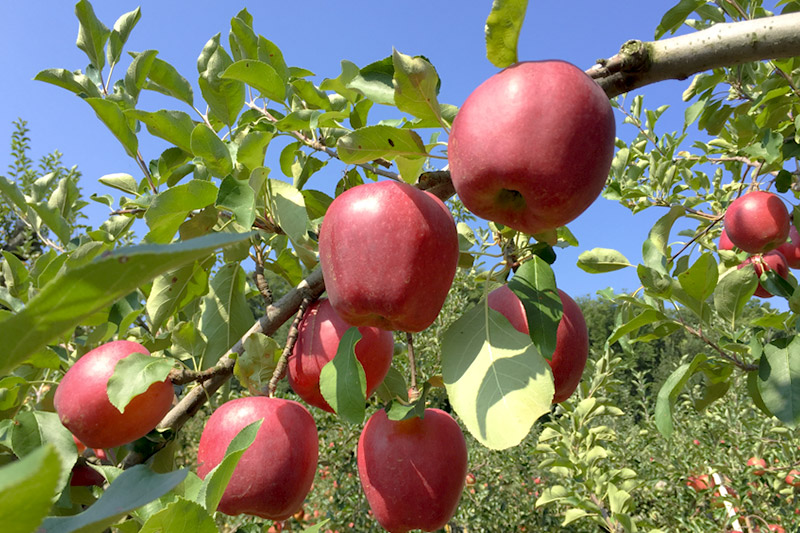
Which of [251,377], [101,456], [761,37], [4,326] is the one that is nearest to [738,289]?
[761,37]

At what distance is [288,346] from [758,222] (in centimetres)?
163

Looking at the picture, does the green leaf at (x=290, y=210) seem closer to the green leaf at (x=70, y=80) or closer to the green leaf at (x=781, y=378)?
the green leaf at (x=70, y=80)

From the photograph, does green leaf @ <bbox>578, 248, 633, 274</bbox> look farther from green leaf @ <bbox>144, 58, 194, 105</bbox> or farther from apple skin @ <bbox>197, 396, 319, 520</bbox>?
green leaf @ <bbox>144, 58, 194, 105</bbox>

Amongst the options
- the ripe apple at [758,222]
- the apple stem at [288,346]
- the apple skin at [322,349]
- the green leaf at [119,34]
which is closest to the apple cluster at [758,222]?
the ripe apple at [758,222]

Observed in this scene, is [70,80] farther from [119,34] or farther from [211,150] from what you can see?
[211,150]

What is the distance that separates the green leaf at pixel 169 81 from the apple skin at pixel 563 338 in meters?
0.79

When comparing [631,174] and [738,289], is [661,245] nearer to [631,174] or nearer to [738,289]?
[738,289]

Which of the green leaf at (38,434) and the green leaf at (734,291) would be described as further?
the green leaf at (734,291)

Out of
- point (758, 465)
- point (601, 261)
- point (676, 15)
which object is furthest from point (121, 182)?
point (758, 465)

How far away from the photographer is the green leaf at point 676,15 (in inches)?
65.8

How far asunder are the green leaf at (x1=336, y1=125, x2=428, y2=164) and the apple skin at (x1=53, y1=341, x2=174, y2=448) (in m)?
0.57


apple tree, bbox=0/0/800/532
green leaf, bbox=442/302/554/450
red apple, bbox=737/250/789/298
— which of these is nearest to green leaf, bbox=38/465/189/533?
apple tree, bbox=0/0/800/532

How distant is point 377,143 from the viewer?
749 millimetres

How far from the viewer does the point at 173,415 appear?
1.12 meters
